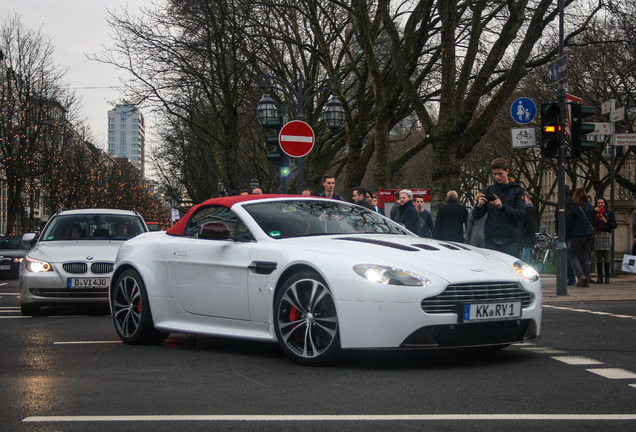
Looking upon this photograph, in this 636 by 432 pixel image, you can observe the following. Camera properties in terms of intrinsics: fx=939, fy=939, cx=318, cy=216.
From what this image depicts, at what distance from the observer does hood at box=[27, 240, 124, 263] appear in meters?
12.7

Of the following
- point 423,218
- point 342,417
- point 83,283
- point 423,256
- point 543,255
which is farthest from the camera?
point 543,255

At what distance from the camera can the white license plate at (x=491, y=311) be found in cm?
688

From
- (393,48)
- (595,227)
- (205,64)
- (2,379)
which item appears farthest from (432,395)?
(205,64)

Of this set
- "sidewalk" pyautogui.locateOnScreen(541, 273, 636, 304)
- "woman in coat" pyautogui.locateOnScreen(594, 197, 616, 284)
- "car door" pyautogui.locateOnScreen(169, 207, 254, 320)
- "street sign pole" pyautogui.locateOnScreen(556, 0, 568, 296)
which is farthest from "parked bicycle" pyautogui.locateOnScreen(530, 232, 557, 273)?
"car door" pyautogui.locateOnScreen(169, 207, 254, 320)

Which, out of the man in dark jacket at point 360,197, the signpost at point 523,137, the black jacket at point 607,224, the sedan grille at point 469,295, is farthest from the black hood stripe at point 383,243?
the black jacket at point 607,224

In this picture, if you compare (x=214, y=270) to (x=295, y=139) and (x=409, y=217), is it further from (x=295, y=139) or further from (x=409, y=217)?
(x=295, y=139)

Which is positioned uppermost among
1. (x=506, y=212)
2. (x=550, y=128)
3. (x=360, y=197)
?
(x=550, y=128)

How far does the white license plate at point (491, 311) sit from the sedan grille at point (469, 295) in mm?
36

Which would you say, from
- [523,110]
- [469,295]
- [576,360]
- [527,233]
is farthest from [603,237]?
[469,295]

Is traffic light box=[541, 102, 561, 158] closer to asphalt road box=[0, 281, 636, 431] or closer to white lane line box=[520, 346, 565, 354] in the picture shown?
asphalt road box=[0, 281, 636, 431]

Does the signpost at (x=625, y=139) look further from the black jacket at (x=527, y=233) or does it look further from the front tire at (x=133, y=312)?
the front tire at (x=133, y=312)

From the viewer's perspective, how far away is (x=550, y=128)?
16.0 meters

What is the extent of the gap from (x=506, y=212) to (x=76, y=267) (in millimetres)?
5721

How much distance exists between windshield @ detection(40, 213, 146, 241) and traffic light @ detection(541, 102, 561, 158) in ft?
22.8
